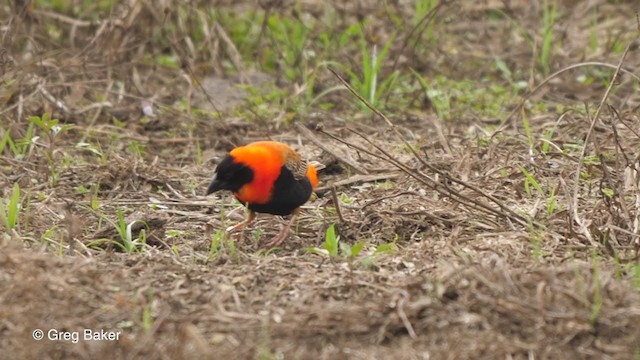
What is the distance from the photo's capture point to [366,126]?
25.6 ft

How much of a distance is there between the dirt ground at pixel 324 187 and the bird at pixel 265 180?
0.22 meters

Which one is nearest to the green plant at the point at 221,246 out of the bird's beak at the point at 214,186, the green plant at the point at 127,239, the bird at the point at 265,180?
the bird at the point at 265,180

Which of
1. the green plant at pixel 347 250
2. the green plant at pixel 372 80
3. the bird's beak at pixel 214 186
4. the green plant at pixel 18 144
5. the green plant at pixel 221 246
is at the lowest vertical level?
the green plant at pixel 18 144

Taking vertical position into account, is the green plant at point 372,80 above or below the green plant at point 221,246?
below

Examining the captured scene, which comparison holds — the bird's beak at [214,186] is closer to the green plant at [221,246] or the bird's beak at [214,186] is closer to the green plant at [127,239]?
the green plant at [221,246]

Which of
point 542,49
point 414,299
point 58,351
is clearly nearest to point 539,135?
point 542,49

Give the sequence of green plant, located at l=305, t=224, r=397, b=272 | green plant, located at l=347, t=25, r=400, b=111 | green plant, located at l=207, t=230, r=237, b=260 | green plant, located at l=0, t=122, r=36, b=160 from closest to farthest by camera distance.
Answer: green plant, located at l=305, t=224, r=397, b=272
green plant, located at l=207, t=230, r=237, b=260
green plant, located at l=0, t=122, r=36, b=160
green plant, located at l=347, t=25, r=400, b=111

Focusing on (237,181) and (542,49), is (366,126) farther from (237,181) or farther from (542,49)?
(237,181)

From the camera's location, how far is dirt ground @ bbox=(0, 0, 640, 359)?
4.12m

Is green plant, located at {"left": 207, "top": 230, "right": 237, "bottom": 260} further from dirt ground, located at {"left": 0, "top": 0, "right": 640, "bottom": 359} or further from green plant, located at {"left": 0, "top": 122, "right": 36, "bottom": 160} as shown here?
green plant, located at {"left": 0, "top": 122, "right": 36, "bottom": 160}

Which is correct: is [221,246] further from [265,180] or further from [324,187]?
[324,187]

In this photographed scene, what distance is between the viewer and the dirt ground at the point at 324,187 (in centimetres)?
412

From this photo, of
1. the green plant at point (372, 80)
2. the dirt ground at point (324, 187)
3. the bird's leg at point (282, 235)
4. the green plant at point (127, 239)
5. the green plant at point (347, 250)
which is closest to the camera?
the dirt ground at point (324, 187)

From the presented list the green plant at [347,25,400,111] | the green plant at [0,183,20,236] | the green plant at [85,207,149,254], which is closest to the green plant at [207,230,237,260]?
the green plant at [85,207,149,254]
